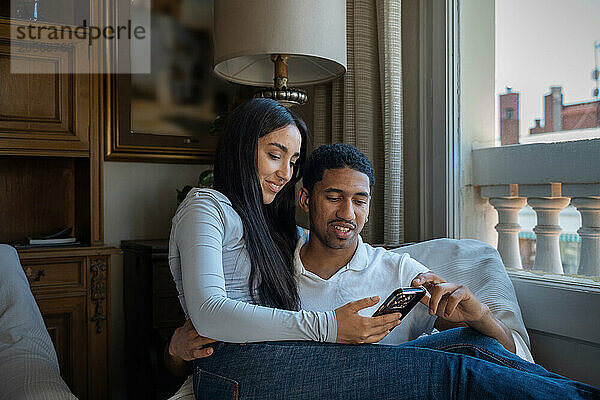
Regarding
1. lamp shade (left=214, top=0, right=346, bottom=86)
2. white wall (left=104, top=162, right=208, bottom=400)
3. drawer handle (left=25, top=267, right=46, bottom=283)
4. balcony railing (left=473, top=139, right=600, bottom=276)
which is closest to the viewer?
balcony railing (left=473, top=139, right=600, bottom=276)

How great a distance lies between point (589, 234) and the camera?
1.48 metres

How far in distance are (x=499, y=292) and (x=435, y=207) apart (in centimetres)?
49

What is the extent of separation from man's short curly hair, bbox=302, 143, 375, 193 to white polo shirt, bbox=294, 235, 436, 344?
0.69 ft

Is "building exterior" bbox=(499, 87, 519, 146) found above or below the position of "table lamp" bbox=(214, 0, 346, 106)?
below

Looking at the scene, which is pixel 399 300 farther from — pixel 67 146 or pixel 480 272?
pixel 67 146

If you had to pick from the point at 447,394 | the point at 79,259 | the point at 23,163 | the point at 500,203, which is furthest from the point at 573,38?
the point at 23,163

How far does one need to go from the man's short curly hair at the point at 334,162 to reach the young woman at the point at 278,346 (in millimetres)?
242

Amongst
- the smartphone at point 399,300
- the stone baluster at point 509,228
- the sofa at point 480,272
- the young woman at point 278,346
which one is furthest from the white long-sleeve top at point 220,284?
the stone baluster at point 509,228

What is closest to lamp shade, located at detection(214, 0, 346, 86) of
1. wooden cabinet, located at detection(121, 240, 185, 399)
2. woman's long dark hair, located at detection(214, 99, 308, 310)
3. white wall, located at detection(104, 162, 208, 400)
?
woman's long dark hair, located at detection(214, 99, 308, 310)

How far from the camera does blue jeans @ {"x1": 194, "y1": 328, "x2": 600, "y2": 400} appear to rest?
988mm

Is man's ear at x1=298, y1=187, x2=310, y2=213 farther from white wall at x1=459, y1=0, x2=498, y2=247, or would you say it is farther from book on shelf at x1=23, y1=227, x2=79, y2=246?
book on shelf at x1=23, y1=227, x2=79, y2=246

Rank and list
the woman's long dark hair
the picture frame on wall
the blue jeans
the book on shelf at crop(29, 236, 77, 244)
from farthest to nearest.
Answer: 1. the picture frame on wall
2. the book on shelf at crop(29, 236, 77, 244)
3. the woman's long dark hair
4. the blue jeans

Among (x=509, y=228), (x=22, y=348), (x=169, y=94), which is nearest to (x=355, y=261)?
(x=509, y=228)

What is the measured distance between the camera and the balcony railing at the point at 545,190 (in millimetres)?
1466
